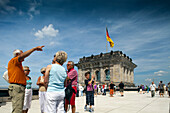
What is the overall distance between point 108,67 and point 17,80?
36418mm

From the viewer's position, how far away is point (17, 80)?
3.43 meters

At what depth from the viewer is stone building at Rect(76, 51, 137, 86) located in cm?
3727

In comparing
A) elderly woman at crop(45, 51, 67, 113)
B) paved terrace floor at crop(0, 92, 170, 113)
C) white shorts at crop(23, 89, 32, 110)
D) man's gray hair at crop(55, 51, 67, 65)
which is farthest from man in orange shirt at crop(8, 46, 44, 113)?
paved terrace floor at crop(0, 92, 170, 113)

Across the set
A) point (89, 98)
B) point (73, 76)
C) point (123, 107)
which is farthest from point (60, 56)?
point (123, 107)

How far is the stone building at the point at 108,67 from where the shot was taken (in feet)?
122

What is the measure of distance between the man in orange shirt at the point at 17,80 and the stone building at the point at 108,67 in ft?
113

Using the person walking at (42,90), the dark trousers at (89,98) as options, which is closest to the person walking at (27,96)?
the person walking at (42,90)

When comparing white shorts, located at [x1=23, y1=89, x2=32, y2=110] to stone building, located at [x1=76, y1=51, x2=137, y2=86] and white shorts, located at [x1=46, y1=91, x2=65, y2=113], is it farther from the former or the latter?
stone building, located at [x1=76, y1=51, x2=137, y2=86]

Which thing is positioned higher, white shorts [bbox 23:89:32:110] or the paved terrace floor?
white shorts [bbox 23:89:32:110]

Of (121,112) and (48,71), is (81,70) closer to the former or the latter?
(121,112)

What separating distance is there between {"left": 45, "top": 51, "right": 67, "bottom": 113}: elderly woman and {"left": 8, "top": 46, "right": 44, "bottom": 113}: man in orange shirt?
61 centimetres

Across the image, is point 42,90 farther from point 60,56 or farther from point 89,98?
point 89,98

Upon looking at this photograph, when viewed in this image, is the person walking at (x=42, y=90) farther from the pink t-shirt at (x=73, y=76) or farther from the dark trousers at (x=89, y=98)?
the dark trousers at (x=89, y=98)

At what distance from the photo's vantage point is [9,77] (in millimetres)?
3480
